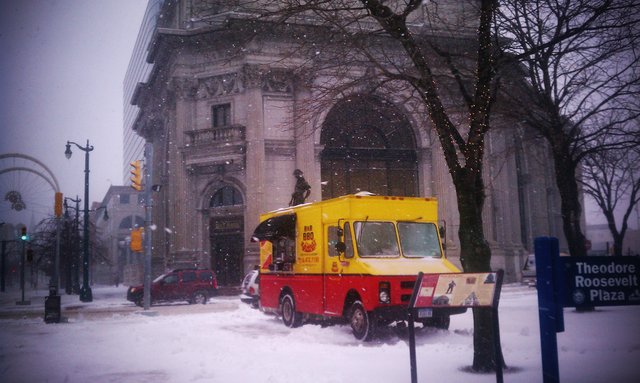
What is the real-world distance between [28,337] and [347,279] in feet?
25.3

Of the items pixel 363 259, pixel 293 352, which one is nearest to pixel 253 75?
pixel 363 259

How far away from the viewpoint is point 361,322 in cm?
1138

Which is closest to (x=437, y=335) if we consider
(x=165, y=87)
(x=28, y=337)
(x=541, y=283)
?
(x=541, y=283)

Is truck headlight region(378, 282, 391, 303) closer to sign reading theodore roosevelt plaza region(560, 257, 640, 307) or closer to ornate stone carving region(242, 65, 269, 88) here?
sign reading theodore roosevelt plaza region(560, 257, 640, 307)

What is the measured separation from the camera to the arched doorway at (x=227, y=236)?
30875 millimetres

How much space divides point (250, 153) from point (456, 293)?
2435cm

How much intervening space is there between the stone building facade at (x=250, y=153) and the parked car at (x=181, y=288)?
3606 millimetres

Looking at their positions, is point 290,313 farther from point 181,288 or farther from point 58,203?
point 58,203

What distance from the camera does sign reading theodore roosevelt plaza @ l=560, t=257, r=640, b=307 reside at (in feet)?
17.7

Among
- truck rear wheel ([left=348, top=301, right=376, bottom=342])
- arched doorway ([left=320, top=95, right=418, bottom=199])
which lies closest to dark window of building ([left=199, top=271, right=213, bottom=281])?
arched doorway ([left=320, top=95, right=418, bottom=199])

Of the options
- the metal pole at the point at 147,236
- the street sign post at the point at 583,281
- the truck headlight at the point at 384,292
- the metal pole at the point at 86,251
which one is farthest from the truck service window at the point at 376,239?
the metal pole at the point at 86,251

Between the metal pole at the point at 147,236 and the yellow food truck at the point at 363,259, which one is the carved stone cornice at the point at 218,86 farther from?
the yellow food truck at the point at 363,259

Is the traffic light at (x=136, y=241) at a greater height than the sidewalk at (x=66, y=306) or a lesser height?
greater

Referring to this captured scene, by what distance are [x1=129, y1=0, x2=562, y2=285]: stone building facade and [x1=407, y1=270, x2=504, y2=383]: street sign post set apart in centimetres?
2290
